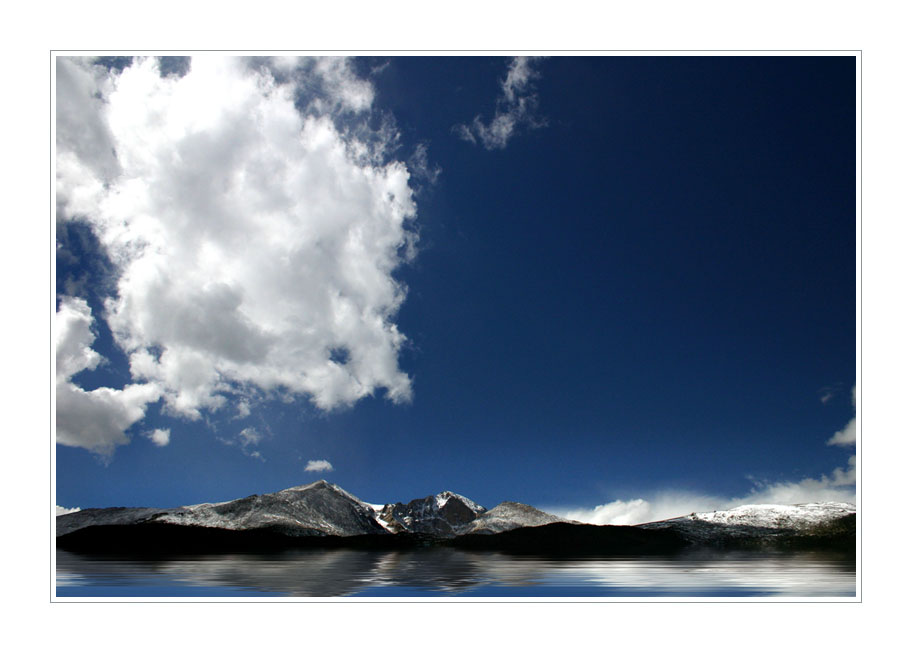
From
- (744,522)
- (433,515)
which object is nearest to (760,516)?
(744,522)

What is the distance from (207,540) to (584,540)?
10.4 meters

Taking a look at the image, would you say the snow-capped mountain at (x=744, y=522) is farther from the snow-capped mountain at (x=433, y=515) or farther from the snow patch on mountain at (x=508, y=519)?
the snow-capped mountain at (x=433, y=515)

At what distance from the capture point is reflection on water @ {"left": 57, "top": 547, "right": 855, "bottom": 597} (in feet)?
31.7

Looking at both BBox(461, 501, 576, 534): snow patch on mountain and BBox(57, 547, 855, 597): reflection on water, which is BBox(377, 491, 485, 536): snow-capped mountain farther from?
BBox(57, 547, 855, 597): reflection on water

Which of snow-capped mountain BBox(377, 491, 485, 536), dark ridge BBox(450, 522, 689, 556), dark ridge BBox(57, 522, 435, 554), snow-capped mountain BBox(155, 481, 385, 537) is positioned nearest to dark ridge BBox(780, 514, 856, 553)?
dark ridge BBox(450, 522, 689, 556)

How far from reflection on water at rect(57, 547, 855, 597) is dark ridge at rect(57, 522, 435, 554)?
0.90 feet

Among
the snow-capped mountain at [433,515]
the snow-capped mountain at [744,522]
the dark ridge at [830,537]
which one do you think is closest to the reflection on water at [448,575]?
the dark ridge at [830,537]

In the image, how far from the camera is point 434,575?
1094cm

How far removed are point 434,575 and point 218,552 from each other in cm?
601

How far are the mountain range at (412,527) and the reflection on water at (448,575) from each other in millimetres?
371

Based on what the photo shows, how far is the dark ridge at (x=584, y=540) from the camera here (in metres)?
11.8
